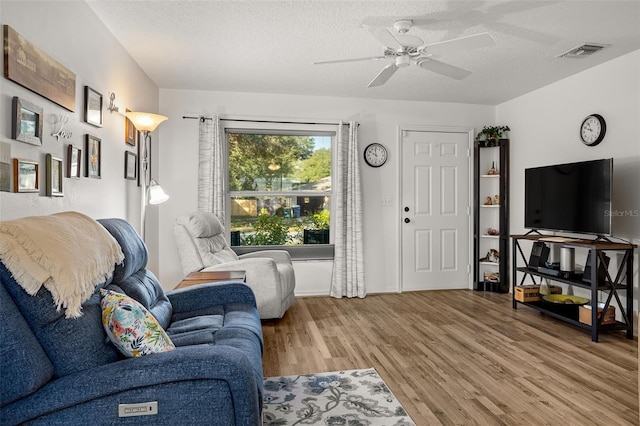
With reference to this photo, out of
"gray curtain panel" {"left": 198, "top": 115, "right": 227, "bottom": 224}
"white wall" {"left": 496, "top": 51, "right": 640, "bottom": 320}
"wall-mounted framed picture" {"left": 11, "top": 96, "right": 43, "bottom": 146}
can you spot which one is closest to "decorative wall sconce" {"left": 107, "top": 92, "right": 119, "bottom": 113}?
"wall-mounted framed picture" {"left": 11, "top": 96, "right": 43, "bottom": 146}

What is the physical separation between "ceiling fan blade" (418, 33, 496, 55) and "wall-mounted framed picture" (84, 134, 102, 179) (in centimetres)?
226

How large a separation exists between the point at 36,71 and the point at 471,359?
315 centimetres

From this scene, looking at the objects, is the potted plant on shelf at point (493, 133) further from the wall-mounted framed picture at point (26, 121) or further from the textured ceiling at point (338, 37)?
the wall-mounted framed picture at point (26, 121)

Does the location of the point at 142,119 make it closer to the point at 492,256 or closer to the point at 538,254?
the point at 538,254

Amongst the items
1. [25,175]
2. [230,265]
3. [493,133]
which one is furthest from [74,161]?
[493,133]

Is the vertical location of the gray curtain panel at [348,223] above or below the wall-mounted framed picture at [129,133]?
below

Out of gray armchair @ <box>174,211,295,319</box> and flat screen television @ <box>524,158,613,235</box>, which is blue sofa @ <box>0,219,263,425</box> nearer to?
gray armchair @ <box>174,211,295,319</box>

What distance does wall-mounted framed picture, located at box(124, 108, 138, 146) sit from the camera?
3.42 metres

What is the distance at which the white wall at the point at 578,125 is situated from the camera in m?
3.57

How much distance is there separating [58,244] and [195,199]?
339 centimetres

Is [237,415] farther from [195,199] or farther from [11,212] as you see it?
[195,199]

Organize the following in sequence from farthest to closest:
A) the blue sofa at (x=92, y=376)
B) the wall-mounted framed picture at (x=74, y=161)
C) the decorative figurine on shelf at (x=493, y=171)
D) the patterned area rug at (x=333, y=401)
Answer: the decorative figurine on shelf at (x=493, y=171) → the wall-mounted framed picture at (x=74, y=161) → the patterned area rug at (x=333, y=401) → the blue sofa at (x=92, y=376)

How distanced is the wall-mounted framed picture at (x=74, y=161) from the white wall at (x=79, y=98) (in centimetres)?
4

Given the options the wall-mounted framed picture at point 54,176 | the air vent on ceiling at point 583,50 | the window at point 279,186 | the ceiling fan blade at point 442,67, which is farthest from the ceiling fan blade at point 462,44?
the window at point 279,186
